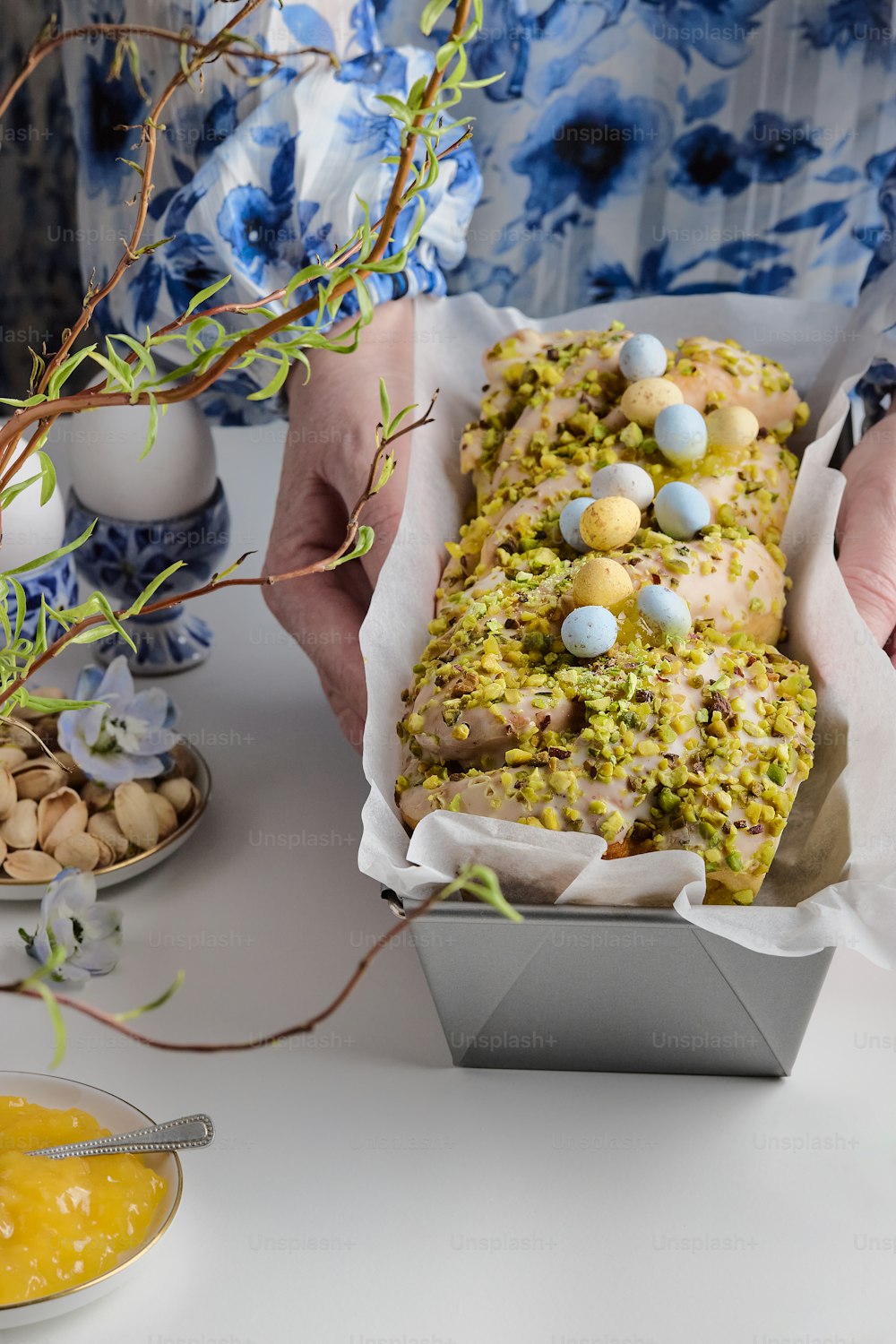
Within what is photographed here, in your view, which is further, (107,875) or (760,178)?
(760,178)

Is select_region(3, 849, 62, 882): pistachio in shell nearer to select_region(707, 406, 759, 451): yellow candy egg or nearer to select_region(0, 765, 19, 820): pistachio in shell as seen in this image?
select_region(0, 765, 19, 820): pistachio in shell

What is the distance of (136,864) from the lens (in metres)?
0.67

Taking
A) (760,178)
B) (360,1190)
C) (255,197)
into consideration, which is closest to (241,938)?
(360,1190)

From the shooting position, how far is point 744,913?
504 millimetres

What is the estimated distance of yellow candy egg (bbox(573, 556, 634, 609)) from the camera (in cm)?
60

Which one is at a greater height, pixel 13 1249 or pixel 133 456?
pixel 133 456

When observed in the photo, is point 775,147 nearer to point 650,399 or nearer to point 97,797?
point 650,399

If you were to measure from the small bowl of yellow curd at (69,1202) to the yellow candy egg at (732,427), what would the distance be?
45 cm

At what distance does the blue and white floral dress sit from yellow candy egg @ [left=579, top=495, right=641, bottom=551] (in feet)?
0.91

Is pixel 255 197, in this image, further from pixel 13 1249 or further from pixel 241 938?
pixel 13 1249

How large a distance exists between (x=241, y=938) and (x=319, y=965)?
0.15ft

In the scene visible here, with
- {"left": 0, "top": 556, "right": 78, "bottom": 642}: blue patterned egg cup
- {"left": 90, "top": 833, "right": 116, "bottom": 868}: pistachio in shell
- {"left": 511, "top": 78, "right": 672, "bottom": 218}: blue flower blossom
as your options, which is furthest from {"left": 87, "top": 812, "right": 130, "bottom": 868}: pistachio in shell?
{"left": 511, "top": 78, "right": 672, "bottom": 218}: blue flower blossom

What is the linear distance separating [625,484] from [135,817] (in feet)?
1.00

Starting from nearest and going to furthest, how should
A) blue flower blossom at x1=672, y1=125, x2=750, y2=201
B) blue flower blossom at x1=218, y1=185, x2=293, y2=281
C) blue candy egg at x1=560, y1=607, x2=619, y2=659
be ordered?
blue candy egg at x1=560, y1=607, x2=619, y2=659 → blue flower blossom at x1=218, y1=185, x2=293, y2=281 → blue flower blossom at x1=672, y1=125, x2=750, y2=201
